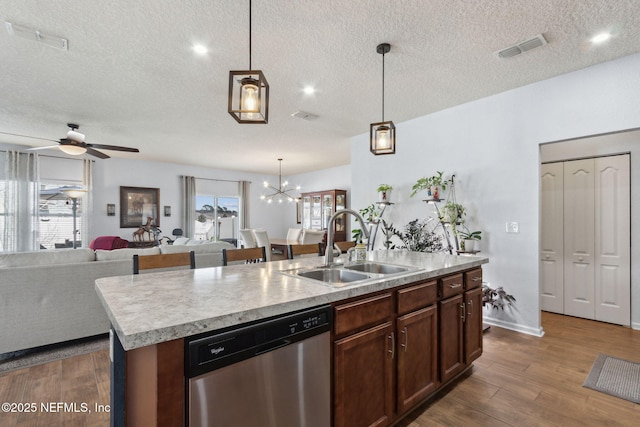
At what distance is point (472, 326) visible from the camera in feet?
7.80

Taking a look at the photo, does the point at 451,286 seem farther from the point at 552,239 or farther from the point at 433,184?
the point at 552,239

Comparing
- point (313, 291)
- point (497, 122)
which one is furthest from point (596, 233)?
point (313, 291)

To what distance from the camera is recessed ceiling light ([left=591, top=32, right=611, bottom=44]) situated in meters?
2.39

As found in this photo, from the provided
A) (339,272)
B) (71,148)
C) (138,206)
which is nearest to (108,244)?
(138,206)

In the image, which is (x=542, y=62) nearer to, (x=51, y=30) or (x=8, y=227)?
(x=51, y=30)

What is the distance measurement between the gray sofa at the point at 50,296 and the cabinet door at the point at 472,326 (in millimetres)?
3295

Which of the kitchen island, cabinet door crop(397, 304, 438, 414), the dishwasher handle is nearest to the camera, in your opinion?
the kitchen island

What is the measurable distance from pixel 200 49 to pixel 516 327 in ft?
13.7

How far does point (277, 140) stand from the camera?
5.45 m

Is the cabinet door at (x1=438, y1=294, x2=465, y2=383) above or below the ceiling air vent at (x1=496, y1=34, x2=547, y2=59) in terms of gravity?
below

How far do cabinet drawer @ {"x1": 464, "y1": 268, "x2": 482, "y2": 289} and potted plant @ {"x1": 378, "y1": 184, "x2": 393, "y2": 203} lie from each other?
2.14 meters

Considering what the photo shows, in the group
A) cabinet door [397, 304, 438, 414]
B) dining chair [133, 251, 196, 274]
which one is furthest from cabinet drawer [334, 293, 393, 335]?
dining chair [133, 251, 196, 274]

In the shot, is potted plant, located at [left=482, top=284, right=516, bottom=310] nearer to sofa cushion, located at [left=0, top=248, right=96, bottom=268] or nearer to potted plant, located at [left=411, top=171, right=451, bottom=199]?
potted plant, located at [left=411, top=171, right=451, bottom=199]

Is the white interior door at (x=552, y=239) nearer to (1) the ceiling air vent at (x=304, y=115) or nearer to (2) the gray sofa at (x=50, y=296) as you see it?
(1) the ceiling air vent at (x=304, y=115)
